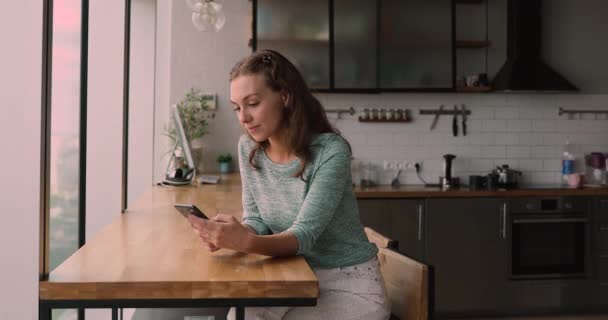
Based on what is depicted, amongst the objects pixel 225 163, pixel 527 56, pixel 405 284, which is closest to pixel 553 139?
pixel 527 56

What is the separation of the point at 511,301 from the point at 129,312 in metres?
2.86

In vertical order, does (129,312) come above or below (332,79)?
below

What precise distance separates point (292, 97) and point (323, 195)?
306 millimetres

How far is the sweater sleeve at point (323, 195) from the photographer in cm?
171

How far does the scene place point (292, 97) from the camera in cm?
186

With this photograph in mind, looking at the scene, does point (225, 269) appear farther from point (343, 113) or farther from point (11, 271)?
point (343, 113)

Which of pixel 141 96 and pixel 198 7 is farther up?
pixel 198 7

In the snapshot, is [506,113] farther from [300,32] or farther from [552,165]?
[300,32]

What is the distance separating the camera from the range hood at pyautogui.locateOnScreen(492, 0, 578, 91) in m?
5.37

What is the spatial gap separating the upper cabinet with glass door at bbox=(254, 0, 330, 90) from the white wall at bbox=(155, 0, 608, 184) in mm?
384

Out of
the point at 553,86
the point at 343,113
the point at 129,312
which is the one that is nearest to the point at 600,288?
the point at 553,86

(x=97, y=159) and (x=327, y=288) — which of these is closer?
(x=327, y=288)

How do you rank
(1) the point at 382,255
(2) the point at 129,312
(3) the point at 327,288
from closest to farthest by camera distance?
(3) the point at 327,288, (1) the point at 382,255, (2) the point at 129,312

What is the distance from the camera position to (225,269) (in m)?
1.62
